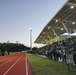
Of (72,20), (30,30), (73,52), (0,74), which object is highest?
(30,30)

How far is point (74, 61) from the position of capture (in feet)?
59.8

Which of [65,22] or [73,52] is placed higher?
[65,22]

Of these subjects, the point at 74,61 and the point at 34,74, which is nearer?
the point at 34,74

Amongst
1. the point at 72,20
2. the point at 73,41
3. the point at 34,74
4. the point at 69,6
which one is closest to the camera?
the point at 34,74

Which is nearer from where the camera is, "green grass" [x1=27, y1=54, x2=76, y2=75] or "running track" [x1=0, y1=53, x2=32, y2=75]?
"green grass" [x1=27, y1=54, x2=76, y2=75]

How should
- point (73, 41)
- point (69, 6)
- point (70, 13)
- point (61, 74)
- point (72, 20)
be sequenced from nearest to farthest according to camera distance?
point (61, 74) → point (73, 41) → point (69, 6) → point (70, 13) → point (72, 20)

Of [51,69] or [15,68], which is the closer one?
[51,69]

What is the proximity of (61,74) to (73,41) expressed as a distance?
5.22 metres

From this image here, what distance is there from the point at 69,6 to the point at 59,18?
8274mm

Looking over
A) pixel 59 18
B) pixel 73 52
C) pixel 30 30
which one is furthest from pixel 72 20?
pixel 30 30

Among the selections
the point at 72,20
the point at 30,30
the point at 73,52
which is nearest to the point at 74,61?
the point at 73,52

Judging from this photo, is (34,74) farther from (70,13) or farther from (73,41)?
(70,13)

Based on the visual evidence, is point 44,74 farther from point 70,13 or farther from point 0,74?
point 70,13

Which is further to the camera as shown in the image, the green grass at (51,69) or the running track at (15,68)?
the running track at (15,68)
